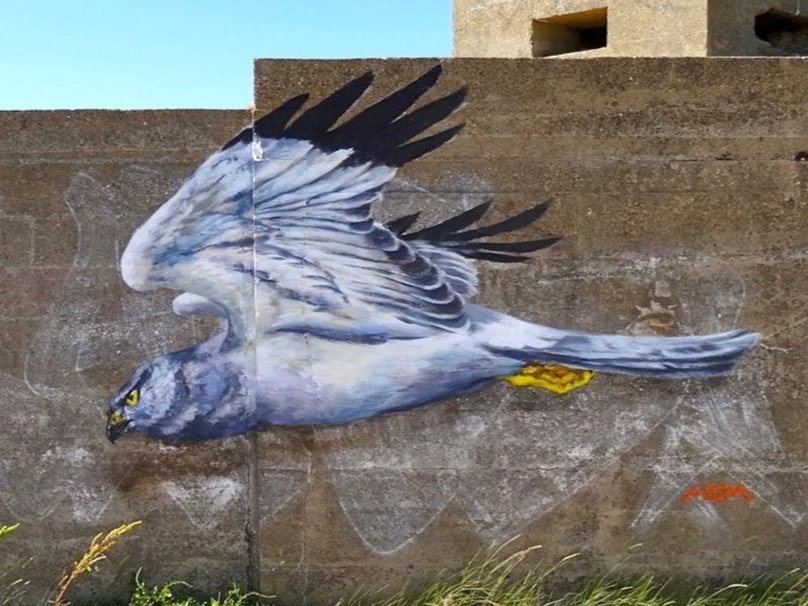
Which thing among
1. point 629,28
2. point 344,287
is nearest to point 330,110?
point 344,287

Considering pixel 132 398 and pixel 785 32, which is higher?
pixel 785 32

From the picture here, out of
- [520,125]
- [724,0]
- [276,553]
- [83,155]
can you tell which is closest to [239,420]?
[276,553]

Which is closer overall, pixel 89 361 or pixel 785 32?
pixel 89 361

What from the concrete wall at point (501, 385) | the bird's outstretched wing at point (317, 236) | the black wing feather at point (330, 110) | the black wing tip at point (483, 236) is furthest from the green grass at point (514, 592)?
the black wing feather at point (330, 110)

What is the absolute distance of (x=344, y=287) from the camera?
400 centimetres

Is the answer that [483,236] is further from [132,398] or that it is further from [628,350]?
[132,398]

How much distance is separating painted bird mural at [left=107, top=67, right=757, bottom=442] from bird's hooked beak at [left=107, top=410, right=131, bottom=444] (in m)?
0.33

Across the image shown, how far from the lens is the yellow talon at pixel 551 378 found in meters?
4.01

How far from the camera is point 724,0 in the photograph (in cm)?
502

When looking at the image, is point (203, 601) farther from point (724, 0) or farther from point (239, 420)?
point (724, 0)

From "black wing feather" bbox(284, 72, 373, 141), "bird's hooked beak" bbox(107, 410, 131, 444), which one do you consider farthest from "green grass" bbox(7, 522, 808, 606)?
"black wing feather" bbox(284, 72, 373, 141)

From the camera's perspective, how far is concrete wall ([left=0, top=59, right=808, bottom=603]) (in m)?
3.96

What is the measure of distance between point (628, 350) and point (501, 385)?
54 centimetres

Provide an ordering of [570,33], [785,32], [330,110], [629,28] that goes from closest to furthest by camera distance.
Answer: [330,110]
[629,28]
[785,32]
[570,33]
